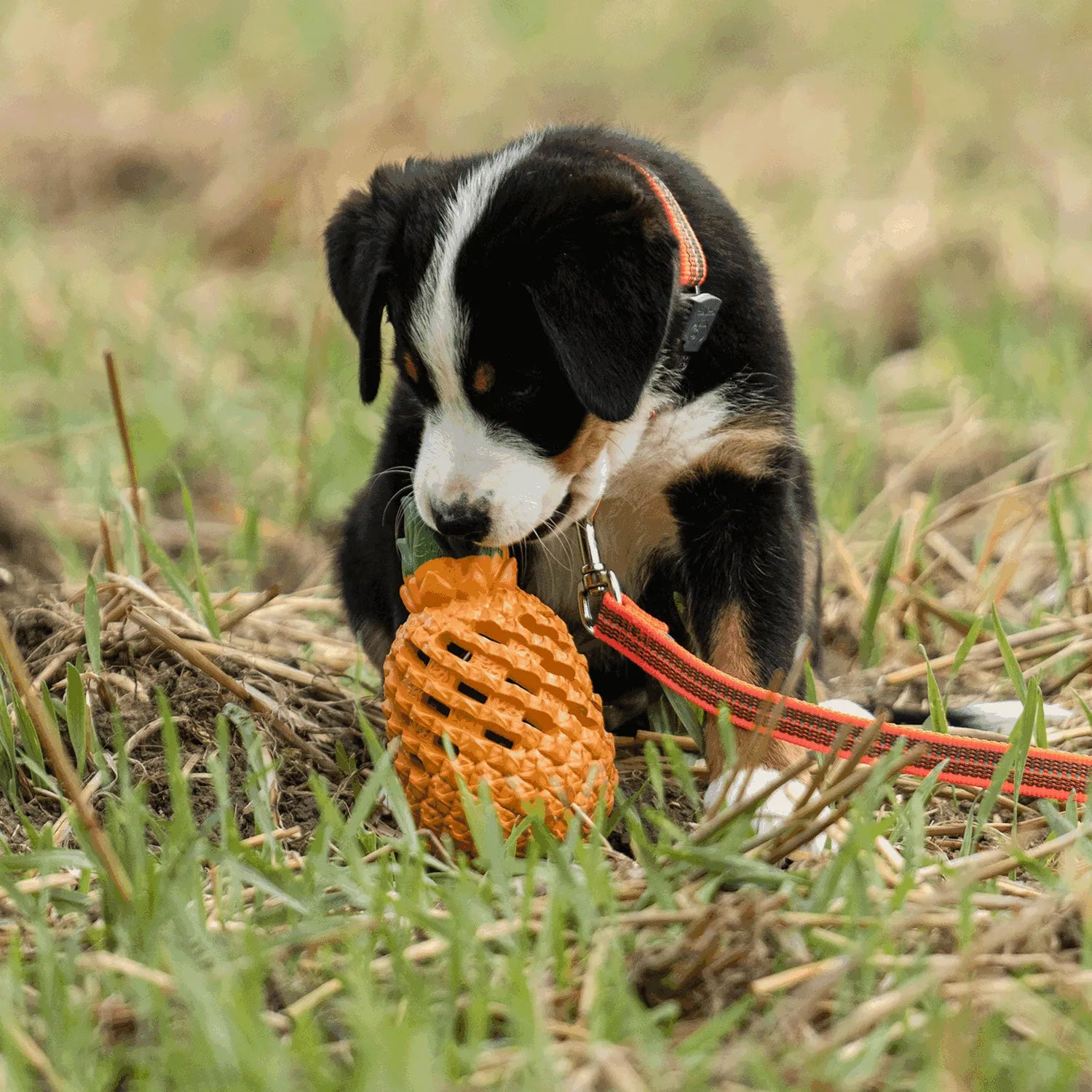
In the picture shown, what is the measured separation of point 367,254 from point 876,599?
54.0 inches

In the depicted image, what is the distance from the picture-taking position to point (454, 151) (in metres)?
7.59

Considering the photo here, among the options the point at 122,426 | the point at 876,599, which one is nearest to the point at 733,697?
the point at 876,599

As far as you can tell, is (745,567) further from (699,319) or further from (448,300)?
(448,300)

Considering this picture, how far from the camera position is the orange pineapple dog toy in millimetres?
2121

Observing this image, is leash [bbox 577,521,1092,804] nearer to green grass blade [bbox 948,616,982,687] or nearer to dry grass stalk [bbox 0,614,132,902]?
green grass blade [bbox 948,616,982,687]

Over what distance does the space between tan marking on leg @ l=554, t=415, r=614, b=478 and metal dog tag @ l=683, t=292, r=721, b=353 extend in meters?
0.20

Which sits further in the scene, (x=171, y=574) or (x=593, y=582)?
(x=171, y=574)

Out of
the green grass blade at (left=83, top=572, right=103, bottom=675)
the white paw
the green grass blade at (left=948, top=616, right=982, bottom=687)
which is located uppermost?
the green grass blade at (left=83, top=572, right=103, bottom=675)

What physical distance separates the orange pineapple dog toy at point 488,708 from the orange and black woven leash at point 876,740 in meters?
0.17

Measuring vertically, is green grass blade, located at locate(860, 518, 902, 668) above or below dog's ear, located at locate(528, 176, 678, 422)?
below

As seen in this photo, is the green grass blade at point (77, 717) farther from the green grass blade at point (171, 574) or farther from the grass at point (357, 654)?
the green grass blade at point (171, 574)

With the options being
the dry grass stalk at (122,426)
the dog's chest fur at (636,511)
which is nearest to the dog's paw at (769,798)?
the dog's chest fur at (636,511)

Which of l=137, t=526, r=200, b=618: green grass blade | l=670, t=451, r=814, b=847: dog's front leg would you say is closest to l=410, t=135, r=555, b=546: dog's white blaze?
l=670, t=451, r=814, b=847: dog's front leg

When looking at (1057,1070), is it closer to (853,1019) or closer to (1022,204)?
(853,1019)
